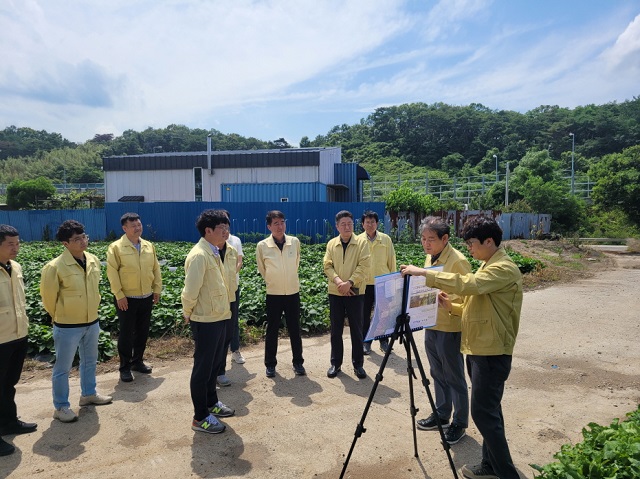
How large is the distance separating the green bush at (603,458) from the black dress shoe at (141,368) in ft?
14.6

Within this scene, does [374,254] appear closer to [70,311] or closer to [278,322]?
[278,322]

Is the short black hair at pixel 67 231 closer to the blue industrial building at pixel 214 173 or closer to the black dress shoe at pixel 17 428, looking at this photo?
the black dress shoe at pixel 17 428

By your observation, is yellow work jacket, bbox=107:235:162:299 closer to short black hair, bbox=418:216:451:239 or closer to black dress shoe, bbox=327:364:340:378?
black dress shoe, bbox=327:364:340:378

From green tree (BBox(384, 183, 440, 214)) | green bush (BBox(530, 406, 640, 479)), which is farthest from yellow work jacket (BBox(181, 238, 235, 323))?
green tree (BBox(384, 183, 440, 214))

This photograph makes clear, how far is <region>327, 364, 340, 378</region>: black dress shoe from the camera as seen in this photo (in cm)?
550

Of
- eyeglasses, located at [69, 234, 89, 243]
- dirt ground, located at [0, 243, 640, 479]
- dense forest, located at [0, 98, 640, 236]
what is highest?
dense forest, located at [0, 98, 640, 236]

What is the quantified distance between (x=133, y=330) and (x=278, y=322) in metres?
1.78

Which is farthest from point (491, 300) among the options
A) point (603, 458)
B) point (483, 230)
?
point (603, 458)

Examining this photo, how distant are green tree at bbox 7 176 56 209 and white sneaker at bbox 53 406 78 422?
34.4 m

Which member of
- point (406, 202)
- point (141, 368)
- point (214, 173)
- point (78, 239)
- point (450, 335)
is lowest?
point (141, 368)

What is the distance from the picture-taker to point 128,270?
5383mm

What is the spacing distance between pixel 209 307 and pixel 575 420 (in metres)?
3.69

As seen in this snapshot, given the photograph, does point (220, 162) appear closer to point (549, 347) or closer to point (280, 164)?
point (280, 164)

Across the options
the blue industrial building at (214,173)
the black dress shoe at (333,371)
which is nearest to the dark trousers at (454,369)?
the black dress shoe at (333,371)
